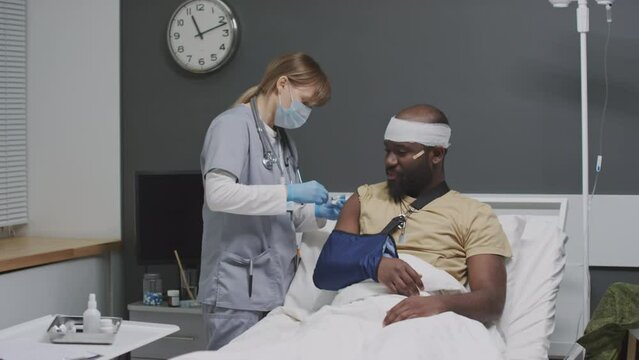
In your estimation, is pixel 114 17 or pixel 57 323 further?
pixel 114 17

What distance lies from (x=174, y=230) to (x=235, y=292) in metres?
1.16

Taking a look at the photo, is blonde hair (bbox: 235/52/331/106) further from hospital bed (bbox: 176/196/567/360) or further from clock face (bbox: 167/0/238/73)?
clock face (bbox: 167/0/238/73)

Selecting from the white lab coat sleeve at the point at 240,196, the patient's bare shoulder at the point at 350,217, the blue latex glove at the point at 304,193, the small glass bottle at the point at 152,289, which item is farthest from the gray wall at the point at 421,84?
the white lab coat sleeve at the point at 240,196

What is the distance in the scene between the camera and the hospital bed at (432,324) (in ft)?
7.29

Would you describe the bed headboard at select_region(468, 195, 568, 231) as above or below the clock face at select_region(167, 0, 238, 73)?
below

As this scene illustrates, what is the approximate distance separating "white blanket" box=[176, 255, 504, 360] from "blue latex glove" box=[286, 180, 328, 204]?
0.32 meters

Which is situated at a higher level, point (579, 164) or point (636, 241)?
point (579, 164)

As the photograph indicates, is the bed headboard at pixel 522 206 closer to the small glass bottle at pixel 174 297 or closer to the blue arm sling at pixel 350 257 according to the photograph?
the blue arm sling at pixel 350 257

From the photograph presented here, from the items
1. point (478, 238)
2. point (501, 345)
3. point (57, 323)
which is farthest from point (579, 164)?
point (57, 323)

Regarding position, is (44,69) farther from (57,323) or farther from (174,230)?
(57,323)

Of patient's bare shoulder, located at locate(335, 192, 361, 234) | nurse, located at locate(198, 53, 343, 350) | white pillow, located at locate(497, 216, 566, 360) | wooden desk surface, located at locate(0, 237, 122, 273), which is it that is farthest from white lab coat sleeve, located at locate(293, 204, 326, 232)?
wooden desk surface, located at locate(0, 237, 122, 273)

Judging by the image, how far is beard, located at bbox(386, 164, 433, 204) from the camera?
281 cm

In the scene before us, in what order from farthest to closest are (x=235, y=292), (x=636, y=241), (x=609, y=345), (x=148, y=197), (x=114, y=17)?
(x=114, y=17), (x=148, y=197), (x=636, y=241), (x=609, y=345), (x=235, y=292)

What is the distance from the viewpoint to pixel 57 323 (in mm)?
2639
